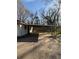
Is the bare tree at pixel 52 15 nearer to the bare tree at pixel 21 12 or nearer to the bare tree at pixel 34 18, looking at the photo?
the bare tree at pixel 34 18

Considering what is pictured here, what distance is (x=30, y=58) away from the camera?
1.87m

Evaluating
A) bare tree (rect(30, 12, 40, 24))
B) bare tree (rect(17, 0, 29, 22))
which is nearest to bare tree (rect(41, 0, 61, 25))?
bare tree (rect(30, 12, 40, 24))

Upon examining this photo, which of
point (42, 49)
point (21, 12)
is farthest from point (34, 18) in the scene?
point (42, 49)

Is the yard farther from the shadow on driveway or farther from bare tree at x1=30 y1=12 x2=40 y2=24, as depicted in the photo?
bare tree at x1=30 y1=12 x2=40 y2=24

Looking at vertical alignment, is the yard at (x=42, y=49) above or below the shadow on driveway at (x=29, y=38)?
below

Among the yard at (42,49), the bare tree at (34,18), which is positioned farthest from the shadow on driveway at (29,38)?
the bare tree at (34,18)

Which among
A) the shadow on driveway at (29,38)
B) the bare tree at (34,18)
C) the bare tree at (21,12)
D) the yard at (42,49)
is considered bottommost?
the yard at (42,49)

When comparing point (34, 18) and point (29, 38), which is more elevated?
point (34, 18)

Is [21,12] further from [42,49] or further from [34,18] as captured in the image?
[42,49]

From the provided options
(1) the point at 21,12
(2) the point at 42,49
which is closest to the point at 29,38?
(2) the point at 42,49

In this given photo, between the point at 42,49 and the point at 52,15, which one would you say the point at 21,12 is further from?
the point at 42,49

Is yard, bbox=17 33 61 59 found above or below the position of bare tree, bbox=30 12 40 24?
below

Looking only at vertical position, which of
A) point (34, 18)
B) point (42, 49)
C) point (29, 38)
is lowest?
point (42, 49)
